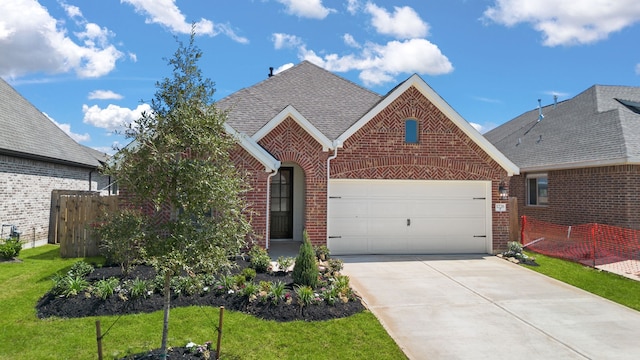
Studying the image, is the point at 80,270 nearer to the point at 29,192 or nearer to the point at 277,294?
the point at 277,294

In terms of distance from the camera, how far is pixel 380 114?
12.2 meters

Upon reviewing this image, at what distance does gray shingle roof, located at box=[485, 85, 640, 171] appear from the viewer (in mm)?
13547

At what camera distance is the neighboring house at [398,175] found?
11898 mm

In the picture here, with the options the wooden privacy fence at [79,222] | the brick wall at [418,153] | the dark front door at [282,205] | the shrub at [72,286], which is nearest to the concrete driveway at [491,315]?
the brick wall at [418,153]

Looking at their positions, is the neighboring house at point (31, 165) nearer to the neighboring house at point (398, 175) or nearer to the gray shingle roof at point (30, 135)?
the gray shingle roof at point (30, 135)

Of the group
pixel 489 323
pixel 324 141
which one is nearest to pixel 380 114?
pixel 324 141

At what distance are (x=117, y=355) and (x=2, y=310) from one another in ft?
11.6

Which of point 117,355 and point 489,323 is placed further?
point 489,323

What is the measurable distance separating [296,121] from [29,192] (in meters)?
9.67

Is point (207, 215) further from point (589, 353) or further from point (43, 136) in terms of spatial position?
point (43, 136)

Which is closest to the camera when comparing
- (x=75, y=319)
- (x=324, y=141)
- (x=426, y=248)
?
(x=75, y=319)

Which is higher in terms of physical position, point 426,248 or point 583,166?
point 583,166

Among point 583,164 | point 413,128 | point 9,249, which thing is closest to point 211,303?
point 9,249

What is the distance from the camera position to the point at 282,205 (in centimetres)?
1450
